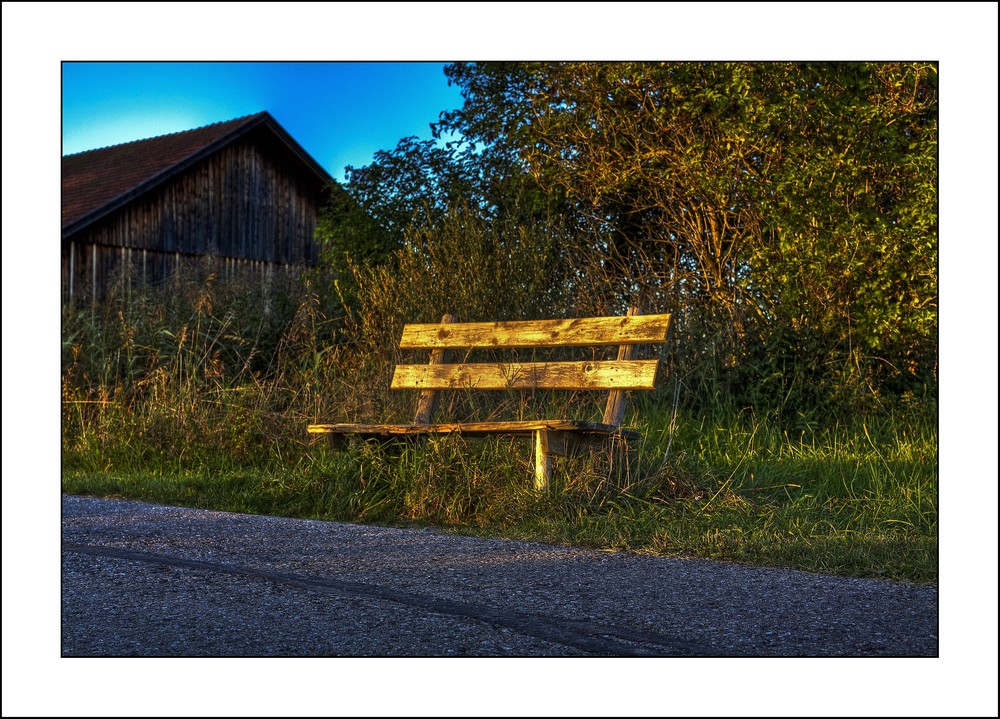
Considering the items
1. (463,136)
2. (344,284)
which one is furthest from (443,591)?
(463,136)

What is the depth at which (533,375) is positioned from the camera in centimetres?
611

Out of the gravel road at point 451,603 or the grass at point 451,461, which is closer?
the gravel road at point 451,603

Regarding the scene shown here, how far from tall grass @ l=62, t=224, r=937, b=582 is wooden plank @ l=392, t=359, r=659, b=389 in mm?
266

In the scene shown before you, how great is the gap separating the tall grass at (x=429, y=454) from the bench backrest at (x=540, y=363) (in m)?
0.28

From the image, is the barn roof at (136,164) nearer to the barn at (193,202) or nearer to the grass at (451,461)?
the barn at (193,202)

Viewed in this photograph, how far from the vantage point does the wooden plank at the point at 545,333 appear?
5.81 meters

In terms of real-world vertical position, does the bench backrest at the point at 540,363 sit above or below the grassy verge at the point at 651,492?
above

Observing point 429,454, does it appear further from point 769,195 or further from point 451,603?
point 769,195

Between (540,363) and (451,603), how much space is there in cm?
279

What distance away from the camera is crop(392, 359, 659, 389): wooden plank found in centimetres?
566

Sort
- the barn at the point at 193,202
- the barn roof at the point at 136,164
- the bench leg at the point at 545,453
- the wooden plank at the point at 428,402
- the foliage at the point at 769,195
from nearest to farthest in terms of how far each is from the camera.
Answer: the bench leg at the point at 545,453 < the wooden plank at the point at 428,402 < the foliage at the point at 769,195 < the barn roof at the point at 136,164 < the barn at the point at 193,202

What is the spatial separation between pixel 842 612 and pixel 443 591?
1.34 meters

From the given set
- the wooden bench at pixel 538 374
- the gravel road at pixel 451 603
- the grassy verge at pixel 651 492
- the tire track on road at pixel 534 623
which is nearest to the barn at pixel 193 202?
the wooden bench at pixel 538 374

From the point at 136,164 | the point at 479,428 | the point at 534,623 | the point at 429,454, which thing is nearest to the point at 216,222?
the point at 136,164
